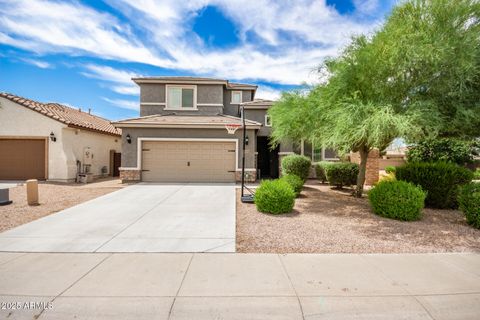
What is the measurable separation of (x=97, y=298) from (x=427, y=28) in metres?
9.79

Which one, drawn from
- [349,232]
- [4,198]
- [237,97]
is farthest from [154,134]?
[349,232]

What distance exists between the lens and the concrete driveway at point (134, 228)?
4941mm

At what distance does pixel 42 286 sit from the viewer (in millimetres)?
3473

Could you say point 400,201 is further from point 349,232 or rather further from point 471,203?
point 349,232

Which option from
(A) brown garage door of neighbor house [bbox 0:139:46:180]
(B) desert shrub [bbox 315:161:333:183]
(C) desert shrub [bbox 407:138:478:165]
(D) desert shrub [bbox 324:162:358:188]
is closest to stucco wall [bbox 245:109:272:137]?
(B) desert shrub [bbox 315:161:333:183]

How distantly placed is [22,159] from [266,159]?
1495 cm

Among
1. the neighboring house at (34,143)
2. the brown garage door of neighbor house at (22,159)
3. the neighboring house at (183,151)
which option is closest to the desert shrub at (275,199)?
the neighboring house at (183,151)

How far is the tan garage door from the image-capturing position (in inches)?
561

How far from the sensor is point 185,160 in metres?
14.3

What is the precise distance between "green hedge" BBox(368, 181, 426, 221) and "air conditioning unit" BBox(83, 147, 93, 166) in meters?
16.0

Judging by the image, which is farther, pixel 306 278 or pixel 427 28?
pixel 427 28

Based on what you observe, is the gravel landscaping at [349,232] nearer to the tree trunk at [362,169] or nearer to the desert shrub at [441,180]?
the desert shrub at [441,180]

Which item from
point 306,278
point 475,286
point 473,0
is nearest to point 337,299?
point 306,278

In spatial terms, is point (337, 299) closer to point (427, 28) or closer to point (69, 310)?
point (69, 310)
